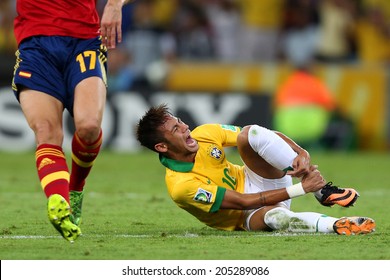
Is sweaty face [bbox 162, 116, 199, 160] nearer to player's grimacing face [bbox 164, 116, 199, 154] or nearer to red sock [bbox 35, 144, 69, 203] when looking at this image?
player's grimacing face [bbox 164, 116, 199, 154]

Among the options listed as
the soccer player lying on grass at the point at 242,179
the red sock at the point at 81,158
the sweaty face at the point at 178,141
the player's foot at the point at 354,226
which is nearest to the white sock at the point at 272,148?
the soccer player lying on grass at the point at 242,179

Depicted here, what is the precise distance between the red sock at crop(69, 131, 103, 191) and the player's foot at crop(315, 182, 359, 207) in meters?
1.71

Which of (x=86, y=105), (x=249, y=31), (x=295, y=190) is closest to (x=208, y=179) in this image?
(x=295, y=190)

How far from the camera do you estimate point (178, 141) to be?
296 inches

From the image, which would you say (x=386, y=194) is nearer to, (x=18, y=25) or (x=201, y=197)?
(x=201, y=197)

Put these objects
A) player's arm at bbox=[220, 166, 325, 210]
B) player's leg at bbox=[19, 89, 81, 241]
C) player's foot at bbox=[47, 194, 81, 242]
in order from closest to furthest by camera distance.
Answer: player's foot at bbox=[47, 194, 81, 242]
player's leg at bbox=[19, 89, 81, 241]
player's arm at bbox=[220, 166, 325, 210]

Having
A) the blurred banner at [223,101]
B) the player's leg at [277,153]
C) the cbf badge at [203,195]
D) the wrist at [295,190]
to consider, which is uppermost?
the player's leg at [277,153]

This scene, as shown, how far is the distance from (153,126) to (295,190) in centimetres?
119

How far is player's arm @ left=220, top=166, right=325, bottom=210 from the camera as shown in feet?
23.8

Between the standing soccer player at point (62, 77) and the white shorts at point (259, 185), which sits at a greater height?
the standing soccer player at point (62, 77)

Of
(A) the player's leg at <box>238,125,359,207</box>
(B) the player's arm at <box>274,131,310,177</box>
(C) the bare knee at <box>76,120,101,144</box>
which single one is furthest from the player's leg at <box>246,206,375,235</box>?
(C) the bare knee at <box>76,120,101,144</box>

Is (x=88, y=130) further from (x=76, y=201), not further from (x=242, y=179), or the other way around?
(x=242, y=179)

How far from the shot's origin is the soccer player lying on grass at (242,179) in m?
7.34

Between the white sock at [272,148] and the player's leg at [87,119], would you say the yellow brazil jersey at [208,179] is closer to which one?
the white sock at [272,148]
